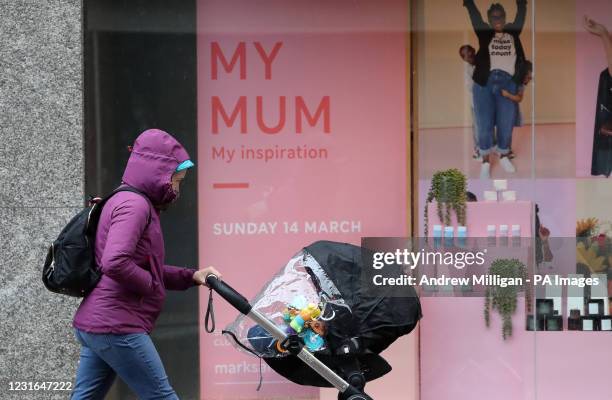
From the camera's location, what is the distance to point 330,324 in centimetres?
498

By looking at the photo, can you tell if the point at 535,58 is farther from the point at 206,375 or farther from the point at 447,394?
the point at 206,375

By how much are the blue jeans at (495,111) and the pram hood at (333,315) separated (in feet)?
6.46

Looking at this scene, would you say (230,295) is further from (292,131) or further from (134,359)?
(292,131)

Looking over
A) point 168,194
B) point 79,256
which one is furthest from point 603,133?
point 79,256

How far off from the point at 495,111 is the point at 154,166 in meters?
2.86

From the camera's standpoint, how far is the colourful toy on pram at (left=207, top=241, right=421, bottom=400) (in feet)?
16.3

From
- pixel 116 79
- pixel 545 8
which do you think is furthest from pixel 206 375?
pixel 545 8

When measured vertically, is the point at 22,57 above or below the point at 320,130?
above

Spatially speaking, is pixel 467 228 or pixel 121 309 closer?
pixel 121 309

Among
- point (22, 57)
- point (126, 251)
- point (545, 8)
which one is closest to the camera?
point (126, 251)

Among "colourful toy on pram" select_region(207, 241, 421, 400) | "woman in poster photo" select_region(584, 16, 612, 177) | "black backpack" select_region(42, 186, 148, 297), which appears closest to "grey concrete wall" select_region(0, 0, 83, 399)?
"black backpack" select_region(42, 186, 148, 297)

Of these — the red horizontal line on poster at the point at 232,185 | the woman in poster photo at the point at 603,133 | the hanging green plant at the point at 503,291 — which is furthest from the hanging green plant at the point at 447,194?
the red horizontal line on poster at the point at 232,185

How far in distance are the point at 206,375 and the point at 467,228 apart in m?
1.94

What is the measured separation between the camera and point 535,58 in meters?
6.83
